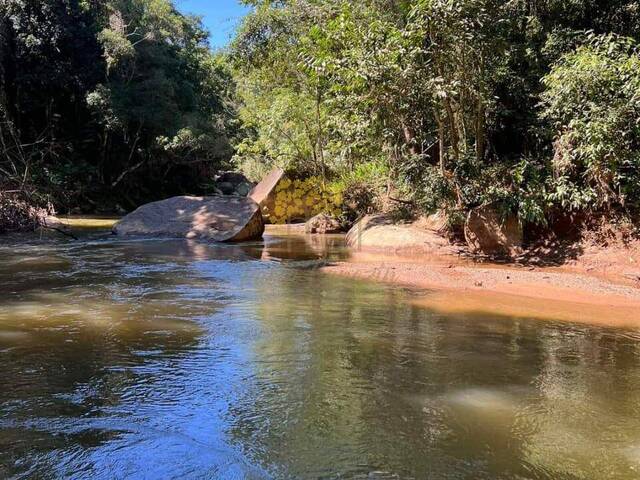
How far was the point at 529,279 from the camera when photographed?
27.6 ft

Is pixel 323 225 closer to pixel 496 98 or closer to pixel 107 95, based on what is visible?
pixel 496 98

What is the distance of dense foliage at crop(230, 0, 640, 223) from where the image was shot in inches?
361

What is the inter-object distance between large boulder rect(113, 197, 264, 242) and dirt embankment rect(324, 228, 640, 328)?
3.48m

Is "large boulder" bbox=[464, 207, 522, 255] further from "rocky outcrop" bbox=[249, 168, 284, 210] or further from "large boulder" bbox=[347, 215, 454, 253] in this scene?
"rocky outcrop" bbox=[249, 168, 284, 210]

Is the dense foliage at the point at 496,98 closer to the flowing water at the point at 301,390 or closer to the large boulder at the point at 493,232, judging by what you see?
the large boulder at the point at 493,232

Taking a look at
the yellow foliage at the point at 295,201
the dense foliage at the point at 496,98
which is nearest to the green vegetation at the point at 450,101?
the dense foliage at the point at 496,98

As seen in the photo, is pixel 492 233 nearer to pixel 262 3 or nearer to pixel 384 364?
pixel 384 364

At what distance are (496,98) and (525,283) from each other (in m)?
3.57

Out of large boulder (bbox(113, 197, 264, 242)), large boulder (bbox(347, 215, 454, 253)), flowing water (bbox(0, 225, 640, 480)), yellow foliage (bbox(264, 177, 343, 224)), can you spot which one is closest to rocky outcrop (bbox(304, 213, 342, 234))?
yellow foliage (bbox(264, 177, 343, 224))

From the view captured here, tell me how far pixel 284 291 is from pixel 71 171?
63.4 feet

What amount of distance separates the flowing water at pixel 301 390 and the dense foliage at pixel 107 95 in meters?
14.9

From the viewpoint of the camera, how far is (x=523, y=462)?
2.94 metres

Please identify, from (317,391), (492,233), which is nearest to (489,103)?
(492,233)

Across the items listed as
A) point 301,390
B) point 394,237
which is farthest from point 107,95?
point 301,390
